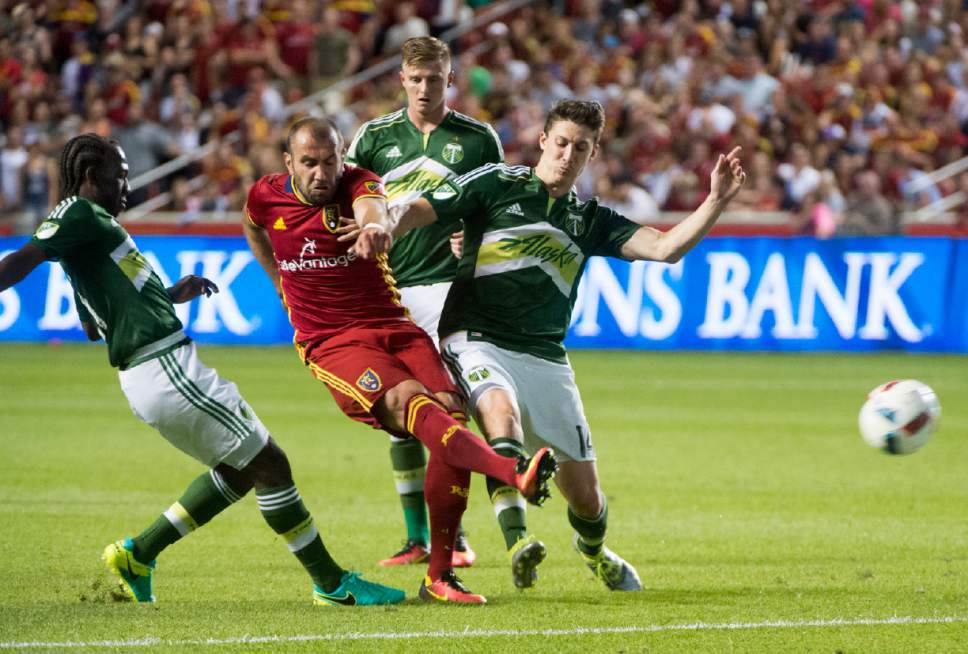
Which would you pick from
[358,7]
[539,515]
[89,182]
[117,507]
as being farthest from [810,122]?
[89,182]

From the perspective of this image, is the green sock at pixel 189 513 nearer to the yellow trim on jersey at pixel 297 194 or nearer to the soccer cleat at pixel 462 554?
the yellow trim on jersey at pixel 297 194

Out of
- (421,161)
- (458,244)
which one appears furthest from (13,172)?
(458,244)

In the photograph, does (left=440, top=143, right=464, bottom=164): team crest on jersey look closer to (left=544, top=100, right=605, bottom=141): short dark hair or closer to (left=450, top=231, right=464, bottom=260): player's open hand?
(left=450, top=231, right=464, bottom=260): player's open hand

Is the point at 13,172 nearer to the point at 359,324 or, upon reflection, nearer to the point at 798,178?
the point at 798,178

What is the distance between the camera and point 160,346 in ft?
21.5

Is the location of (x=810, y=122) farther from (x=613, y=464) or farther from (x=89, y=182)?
(x=89, y=182)

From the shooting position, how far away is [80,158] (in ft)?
21.5

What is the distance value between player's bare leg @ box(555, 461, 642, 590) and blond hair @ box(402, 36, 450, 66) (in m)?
2.33

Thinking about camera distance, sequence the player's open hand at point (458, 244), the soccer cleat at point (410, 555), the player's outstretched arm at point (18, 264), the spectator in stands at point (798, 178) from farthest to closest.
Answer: the spectator in stands at point (798, 178) < the soccer cleat at point (410, 555) < the player's open hand at point (458, 244) < the player's outstretched arm at point (18, 264)

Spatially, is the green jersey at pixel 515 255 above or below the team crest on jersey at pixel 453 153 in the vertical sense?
below

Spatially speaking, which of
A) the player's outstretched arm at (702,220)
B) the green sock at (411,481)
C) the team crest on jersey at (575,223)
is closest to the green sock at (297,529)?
the green sock at (411,481)

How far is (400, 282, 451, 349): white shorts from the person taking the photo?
26.6ft

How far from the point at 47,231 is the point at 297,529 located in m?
1.64

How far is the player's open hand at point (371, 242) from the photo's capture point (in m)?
6.25
